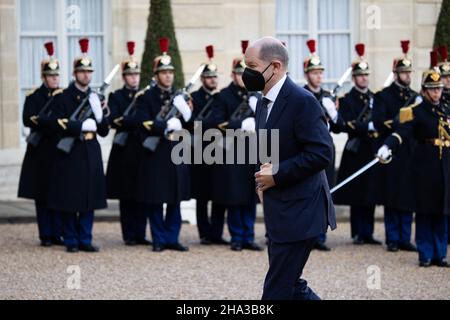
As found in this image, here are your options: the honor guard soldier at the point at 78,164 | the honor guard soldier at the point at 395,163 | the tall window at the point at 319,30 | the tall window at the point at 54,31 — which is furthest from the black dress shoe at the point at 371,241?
the tall window at the point at 54,31

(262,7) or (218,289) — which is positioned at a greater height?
(262,7)

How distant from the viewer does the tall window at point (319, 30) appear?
57.6 ft

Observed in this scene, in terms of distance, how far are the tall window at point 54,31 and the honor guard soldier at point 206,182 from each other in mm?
3807

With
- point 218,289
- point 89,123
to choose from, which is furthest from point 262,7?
point 218,289

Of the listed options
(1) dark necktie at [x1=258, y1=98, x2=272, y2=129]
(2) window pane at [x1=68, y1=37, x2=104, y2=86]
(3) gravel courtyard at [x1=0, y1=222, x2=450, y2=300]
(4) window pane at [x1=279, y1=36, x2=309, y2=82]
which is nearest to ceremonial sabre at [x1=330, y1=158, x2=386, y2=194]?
(3) gravel courtyard at [x1=0, y1=222, x2=450, y2=300]

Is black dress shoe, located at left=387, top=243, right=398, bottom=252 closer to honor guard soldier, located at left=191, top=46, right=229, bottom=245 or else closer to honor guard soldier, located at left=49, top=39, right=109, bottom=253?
honor guard soldier, located at left=191, top=46, right=229, bottom=245

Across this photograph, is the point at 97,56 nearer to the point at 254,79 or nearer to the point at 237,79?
the point at 237,79

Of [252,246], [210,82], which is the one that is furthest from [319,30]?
[252,246]

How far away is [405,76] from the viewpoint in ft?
43.5

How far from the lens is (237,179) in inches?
512

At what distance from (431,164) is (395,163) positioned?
137 centimetres

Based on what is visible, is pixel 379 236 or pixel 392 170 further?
pixel 379 236
